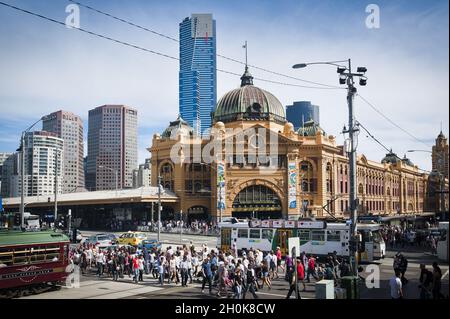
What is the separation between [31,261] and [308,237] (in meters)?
19.0

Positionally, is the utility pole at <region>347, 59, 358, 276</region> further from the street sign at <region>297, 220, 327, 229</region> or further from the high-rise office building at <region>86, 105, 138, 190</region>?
the high-rise office building at <region>86, 105, 138, 190</region>

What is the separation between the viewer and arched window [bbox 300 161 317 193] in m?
68.1

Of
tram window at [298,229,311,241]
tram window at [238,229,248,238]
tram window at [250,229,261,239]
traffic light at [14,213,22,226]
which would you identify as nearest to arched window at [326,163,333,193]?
tram window at [238,229,248,238]

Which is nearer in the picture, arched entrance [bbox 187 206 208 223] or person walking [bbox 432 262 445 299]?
person walking [bbox 432 262 445 299]

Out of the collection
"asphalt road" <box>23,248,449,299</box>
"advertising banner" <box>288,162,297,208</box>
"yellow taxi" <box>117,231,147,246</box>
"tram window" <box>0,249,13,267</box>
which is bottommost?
"asphalt road" <box>23,248,449,299</box>

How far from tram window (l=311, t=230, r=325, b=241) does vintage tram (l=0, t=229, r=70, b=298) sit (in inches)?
672

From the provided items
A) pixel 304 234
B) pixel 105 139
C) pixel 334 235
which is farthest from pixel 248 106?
pixel 105 139

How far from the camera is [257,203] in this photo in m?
63.8

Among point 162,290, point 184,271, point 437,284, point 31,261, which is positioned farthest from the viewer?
point 184,271

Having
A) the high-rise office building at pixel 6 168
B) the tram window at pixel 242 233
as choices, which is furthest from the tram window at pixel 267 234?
the high-rise office building at pixel 6 168

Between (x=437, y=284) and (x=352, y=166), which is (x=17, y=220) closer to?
(x=352, y=166)

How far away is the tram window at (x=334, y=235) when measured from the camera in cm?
3103

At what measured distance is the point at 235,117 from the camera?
7162 centimetres
